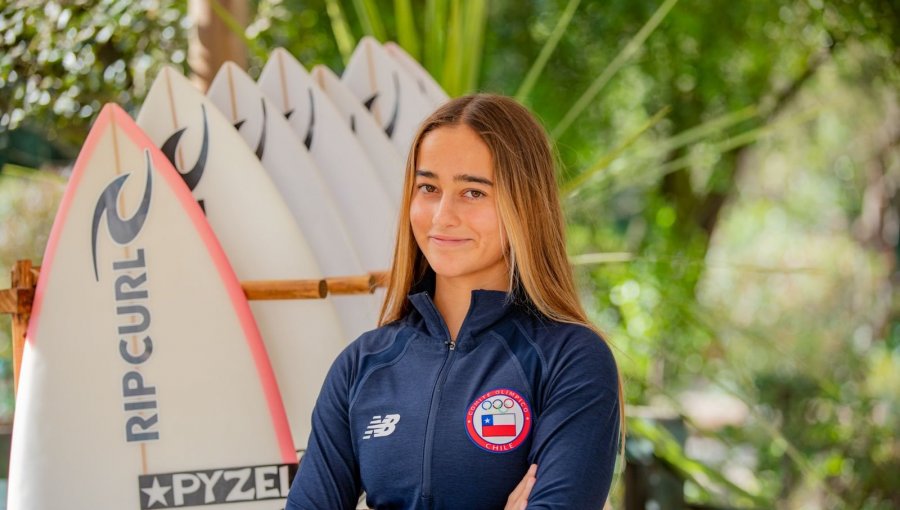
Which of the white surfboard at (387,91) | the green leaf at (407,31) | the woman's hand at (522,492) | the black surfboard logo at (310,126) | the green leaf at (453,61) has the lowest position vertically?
the woman's hand at (522,492)

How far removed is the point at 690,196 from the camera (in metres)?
6.54

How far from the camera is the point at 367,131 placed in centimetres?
322

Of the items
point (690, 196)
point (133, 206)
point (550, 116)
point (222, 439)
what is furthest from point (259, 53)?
point (690, 196)

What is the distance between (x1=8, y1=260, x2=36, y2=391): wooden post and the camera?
87.1 inches

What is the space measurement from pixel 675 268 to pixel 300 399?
3.05 metres

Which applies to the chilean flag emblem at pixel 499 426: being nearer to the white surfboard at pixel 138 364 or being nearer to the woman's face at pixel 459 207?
the woman's face at pixel 459 207

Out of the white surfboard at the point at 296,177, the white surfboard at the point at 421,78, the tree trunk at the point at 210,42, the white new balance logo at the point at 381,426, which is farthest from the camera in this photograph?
the white surfboard at the point at 421,78

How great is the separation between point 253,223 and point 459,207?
120 centimetres

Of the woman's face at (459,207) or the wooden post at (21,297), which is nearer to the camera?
the woman's face at (459,207)

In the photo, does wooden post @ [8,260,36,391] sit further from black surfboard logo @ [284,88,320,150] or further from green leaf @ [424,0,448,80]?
green leaf @ [424,0,448,80]

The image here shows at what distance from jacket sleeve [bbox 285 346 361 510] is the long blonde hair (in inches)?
10.3

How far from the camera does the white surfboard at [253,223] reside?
8.20 feet

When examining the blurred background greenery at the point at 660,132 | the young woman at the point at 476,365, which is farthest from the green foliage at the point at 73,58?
the young woman at the point at 476,365

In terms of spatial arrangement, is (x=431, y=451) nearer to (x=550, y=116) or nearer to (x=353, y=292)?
(x=353, y=292)
